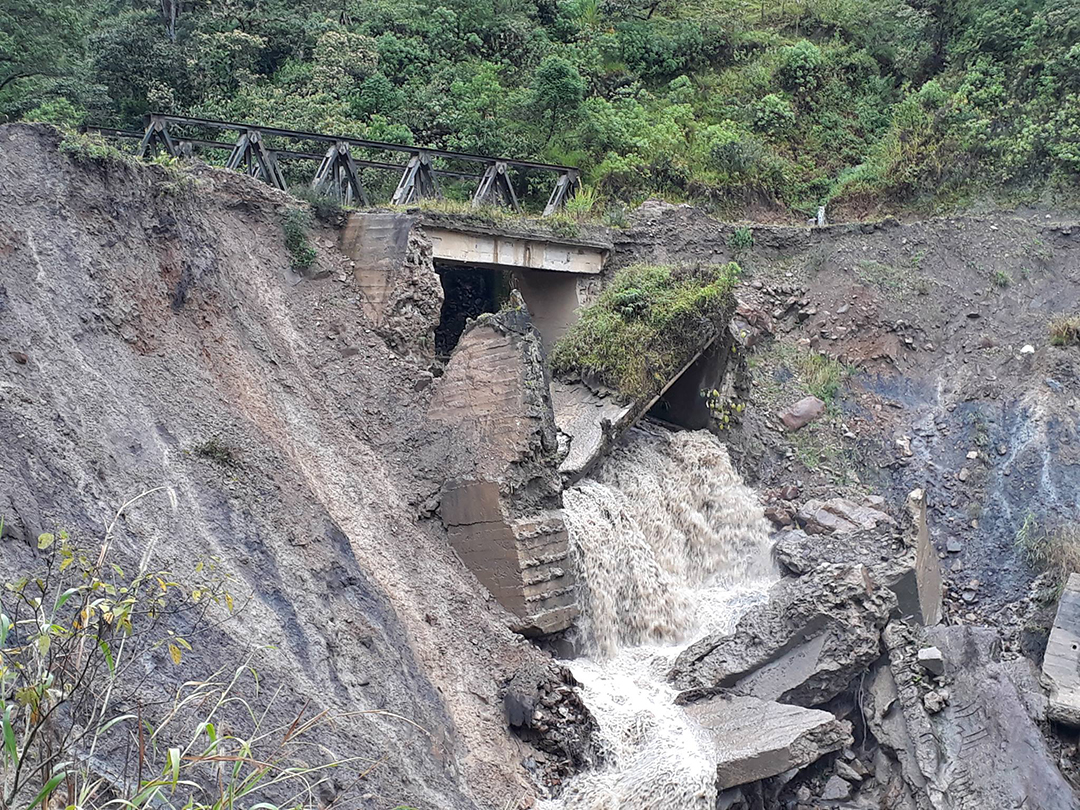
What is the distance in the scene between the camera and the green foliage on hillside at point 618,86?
19.6m

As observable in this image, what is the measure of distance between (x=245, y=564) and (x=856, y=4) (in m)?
23.6

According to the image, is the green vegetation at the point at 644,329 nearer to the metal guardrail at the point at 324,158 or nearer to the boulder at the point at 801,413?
the boulder at the point at 801,413

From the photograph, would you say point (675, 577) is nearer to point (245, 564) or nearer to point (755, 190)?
point (245, 564)

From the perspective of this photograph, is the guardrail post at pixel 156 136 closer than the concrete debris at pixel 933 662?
No

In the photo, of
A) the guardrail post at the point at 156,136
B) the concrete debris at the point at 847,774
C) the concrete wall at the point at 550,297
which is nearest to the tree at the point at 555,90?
the concrete wall at the point at 550,297

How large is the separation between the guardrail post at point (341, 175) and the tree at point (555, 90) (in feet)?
21.3

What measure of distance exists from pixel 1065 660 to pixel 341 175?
11.3 m

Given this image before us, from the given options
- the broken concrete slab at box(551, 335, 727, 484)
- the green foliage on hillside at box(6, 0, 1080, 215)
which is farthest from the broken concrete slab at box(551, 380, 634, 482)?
the green foliage on hillside at box(6, 0, 1080, 215)

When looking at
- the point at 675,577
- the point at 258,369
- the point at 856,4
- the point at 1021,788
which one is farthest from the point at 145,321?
the point at 856,4

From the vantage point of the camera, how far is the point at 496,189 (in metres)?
17.7

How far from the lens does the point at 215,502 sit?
29.7ft

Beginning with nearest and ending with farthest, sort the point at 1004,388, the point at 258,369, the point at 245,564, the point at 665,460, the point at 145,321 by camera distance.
A: the point at 245,564
the point at 145,321
the point at 258,369
the point at 665,460
the point at 1004,388

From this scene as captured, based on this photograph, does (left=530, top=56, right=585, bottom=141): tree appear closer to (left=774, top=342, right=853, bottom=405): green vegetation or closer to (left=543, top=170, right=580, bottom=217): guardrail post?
(left=543, top=170, right=580, bottom=217): guardrail post

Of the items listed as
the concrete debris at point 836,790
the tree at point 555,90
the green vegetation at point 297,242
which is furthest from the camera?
the tree at point 555,90
